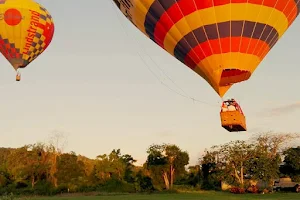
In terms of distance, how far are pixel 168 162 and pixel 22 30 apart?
21832mm

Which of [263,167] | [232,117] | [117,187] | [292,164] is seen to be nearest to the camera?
[232,117]

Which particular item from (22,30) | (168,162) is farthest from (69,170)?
(22,30)

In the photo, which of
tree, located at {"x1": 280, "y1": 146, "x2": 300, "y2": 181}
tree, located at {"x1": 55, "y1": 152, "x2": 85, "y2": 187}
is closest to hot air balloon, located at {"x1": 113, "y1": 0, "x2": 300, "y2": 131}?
tree, located at {"x1": 280, "y1": 146, "x2": 300, "y2": 181}

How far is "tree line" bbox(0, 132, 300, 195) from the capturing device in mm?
40188

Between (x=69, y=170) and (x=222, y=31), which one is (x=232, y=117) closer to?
(x=222, y=31)

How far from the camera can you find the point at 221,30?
1241 cm

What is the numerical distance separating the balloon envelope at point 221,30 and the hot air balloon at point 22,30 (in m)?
15.2

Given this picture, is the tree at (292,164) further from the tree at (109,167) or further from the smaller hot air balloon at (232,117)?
the smaller hot air balloon at (232,117)

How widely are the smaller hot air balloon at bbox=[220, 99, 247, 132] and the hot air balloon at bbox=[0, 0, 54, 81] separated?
18.7 m

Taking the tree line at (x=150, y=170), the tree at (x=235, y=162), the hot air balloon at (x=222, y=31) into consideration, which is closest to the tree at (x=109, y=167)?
the tree line at (x=150, y=170)

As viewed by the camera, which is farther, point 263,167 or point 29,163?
point 29,163

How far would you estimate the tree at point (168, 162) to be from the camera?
142 ft

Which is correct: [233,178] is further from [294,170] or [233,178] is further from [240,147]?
[294,170]

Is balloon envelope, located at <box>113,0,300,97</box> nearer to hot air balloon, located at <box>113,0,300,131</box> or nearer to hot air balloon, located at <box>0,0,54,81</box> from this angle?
hot air balloon, located at <box>113,0,300,131</box>
